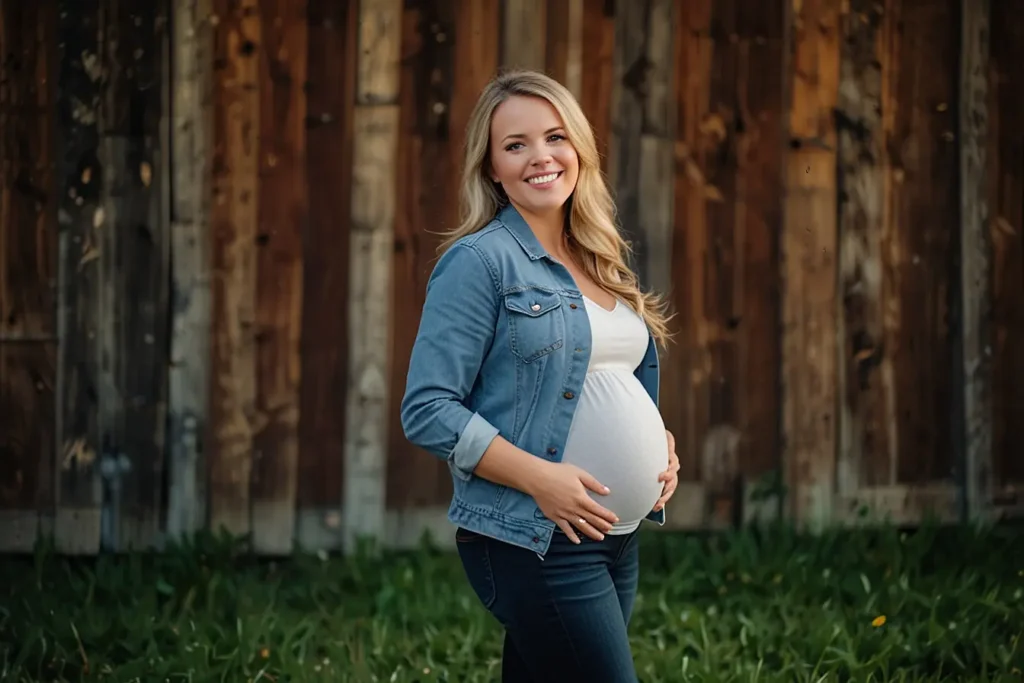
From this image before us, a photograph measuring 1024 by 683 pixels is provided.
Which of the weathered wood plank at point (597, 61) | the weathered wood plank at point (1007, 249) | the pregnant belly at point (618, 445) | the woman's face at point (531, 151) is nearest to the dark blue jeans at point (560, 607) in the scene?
the pregnant belly at point (618, 445)

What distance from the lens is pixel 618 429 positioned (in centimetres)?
236

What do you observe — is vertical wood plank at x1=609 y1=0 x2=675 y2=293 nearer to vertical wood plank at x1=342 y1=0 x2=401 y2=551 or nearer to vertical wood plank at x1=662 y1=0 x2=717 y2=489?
vertical wood plank at x1=662 y1=0 x2=717 y2=489

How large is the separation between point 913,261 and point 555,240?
3.05m

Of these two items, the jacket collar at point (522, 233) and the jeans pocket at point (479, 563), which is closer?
the jeans pocket at point (479, 563)

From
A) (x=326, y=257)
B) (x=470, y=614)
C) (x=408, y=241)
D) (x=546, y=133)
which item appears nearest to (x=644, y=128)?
(x=408, y=241)

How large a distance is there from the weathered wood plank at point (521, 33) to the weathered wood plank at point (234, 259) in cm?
93

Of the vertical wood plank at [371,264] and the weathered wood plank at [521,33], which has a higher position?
the weathered wood plank at [521,33]

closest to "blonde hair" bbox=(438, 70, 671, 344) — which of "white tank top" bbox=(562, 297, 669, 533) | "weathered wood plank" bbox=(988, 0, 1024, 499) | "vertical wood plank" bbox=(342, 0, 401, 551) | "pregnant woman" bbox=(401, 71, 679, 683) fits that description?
"pregnant woman" bbox=(401, 71, 679, 683)

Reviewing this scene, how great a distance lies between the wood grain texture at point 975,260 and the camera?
16.8 feet

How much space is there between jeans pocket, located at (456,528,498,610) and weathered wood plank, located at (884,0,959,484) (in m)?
3.25

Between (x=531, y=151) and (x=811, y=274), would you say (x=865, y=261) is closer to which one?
(x=811, y=274)

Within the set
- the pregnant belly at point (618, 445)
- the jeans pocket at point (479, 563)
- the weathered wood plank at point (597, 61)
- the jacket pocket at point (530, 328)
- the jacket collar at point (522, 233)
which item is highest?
the weathered wood plank at point (597, 61)

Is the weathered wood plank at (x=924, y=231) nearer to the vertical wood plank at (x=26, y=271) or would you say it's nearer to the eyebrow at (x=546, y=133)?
the eyebrow at (x=546, y=133)

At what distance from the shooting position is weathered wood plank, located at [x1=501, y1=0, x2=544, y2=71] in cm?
482
